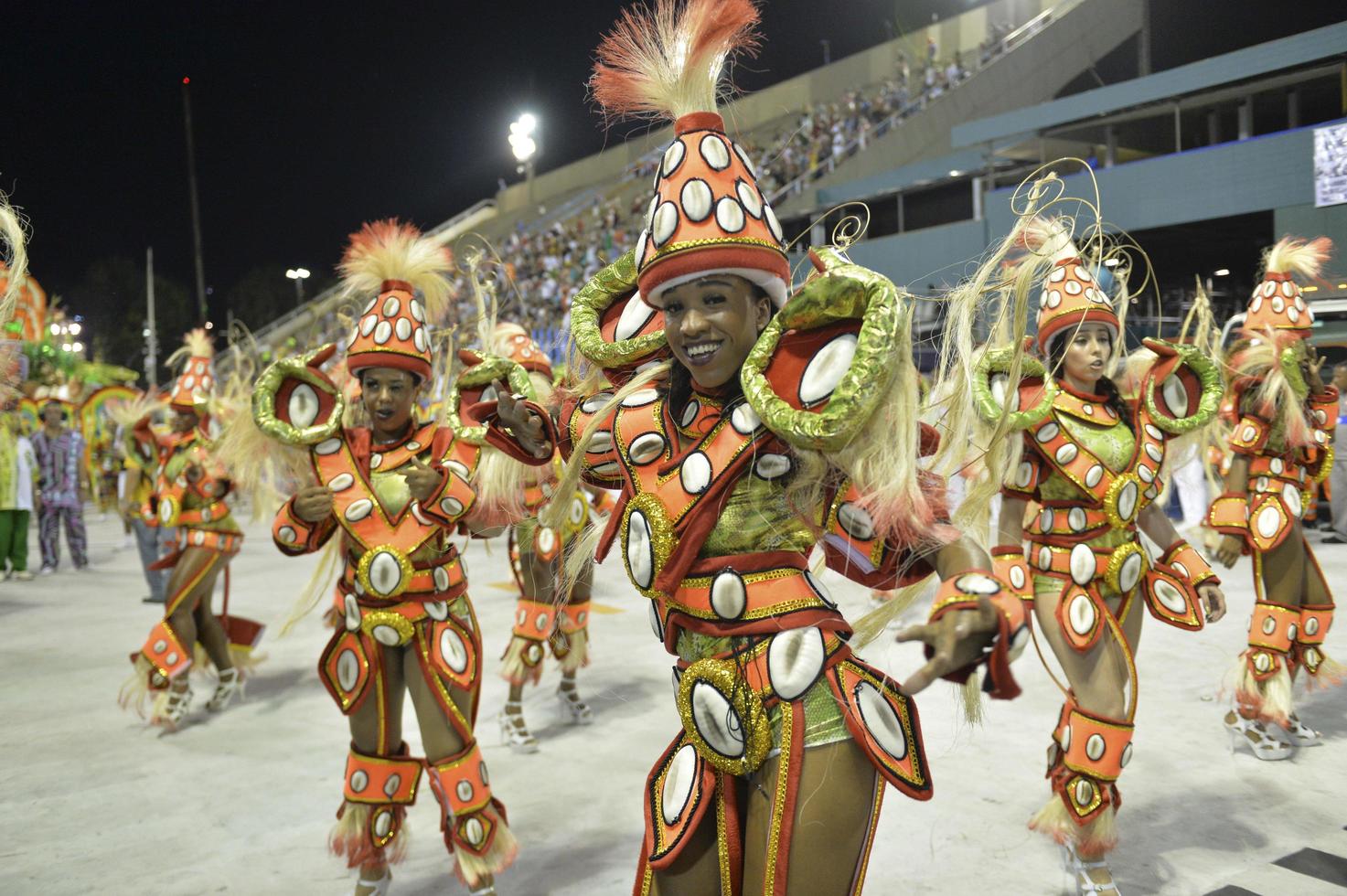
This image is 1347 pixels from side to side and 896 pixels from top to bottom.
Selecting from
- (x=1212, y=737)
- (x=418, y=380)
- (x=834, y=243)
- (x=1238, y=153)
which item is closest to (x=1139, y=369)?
(x=1212, y=737)

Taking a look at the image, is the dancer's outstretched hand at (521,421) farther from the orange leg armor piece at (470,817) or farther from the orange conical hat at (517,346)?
the orange conical hat at (517,346)

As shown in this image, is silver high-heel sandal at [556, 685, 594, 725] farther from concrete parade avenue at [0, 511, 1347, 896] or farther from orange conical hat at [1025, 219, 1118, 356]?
orange conical hat at [1025, 219, 1118, 356]

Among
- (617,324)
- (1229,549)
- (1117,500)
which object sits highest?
(617,324)

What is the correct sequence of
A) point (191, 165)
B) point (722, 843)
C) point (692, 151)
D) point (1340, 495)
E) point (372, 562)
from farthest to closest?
point (1340, 495), point (191, 165), point (372, 562), point (692, 151), point (722, 843)

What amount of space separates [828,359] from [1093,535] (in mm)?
2150

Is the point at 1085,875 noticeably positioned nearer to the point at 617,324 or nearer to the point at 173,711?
the point at 617,324

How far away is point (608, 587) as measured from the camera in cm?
1045

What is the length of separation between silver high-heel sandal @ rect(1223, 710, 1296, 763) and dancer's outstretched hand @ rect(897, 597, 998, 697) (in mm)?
4053

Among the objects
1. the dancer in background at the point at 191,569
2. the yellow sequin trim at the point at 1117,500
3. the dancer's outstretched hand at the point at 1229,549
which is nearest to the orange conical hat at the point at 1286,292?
the dancer's outstretched hand at the point at 1229,549

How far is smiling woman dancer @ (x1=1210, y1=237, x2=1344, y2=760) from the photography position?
504cm

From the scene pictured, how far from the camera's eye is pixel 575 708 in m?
5.96

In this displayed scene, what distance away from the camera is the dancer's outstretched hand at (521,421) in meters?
2.43

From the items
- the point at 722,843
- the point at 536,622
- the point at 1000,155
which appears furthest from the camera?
the point at 1000,155

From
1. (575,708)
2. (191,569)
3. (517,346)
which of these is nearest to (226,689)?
(191,569)
